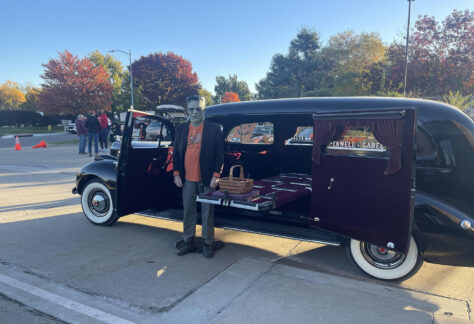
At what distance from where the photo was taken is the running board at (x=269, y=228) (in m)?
3.51

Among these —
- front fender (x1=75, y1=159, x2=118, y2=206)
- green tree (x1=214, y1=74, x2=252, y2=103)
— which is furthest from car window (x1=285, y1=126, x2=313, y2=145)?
green tree (x1=214, y1=74, x2=252, y2=103)

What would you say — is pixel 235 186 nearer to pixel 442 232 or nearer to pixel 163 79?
pixel 442 232

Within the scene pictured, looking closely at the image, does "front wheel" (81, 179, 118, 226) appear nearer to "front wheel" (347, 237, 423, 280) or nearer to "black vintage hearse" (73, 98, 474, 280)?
"black vintage hearse" (73, 98, 474, 280)

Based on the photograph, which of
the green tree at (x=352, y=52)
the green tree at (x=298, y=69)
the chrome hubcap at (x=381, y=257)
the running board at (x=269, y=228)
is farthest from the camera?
the green tree at (x=298, y=69)

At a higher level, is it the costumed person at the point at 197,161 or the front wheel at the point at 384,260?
the costumed person at the point at 197,161

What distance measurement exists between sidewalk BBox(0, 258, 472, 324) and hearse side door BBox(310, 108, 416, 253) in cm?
55

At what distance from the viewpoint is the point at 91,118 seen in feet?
44.2

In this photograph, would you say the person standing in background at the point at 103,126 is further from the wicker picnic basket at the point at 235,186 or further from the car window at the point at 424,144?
the car window at the point at 424,144

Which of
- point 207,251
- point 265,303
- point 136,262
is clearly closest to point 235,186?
point 207,251

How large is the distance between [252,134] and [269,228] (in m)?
2.05

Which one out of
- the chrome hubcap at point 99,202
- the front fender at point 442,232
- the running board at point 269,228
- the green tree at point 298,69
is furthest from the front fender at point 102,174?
the green tree at point 298,69

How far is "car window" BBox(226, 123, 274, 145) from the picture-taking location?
5414mm

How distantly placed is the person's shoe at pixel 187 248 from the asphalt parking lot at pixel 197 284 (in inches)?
3.5

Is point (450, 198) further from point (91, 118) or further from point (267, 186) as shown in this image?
point (91, 118)
